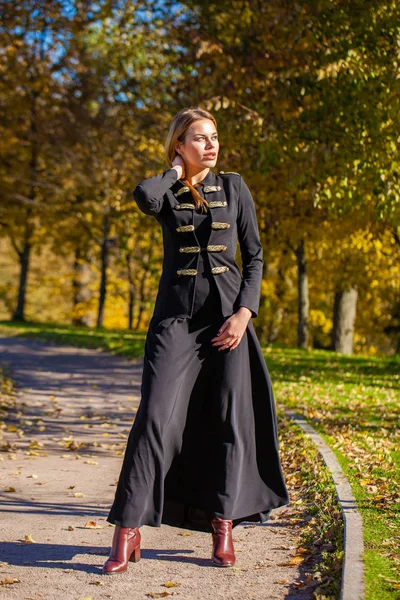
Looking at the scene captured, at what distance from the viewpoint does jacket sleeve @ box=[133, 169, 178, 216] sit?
414 centimetres

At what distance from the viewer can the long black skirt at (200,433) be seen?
13.5ft

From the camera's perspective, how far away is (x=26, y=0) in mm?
28703

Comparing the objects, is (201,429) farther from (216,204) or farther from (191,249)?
(216,204)

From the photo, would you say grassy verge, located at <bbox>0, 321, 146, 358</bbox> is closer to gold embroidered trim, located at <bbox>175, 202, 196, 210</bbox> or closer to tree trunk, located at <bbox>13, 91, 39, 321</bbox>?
tree trunk, located at <bbox>13, 91, 39, 321</bbox>

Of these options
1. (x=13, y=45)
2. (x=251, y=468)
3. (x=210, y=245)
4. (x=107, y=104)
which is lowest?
(x=251, y=468)

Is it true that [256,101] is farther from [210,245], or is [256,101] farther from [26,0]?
[26,0]

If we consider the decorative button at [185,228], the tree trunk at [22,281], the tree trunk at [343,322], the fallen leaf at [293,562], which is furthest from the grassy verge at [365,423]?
the tree trunk at [22,281]

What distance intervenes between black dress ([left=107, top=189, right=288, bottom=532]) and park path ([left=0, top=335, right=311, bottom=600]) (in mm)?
285

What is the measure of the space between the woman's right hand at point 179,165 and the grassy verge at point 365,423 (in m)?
2.09

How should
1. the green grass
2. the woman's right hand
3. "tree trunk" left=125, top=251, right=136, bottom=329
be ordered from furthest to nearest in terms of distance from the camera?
"tree trunk" left=125, top=251, right=136, bottom=329 < the green grass < the woman's right hand

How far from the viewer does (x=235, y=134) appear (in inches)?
493

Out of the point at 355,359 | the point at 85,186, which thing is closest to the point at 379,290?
the point at 85,186

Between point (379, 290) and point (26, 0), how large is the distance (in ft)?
49.8

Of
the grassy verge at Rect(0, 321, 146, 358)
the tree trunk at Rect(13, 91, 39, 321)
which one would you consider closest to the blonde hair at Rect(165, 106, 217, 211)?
the grassy verge at Rect(0, 321, 146, 358)
